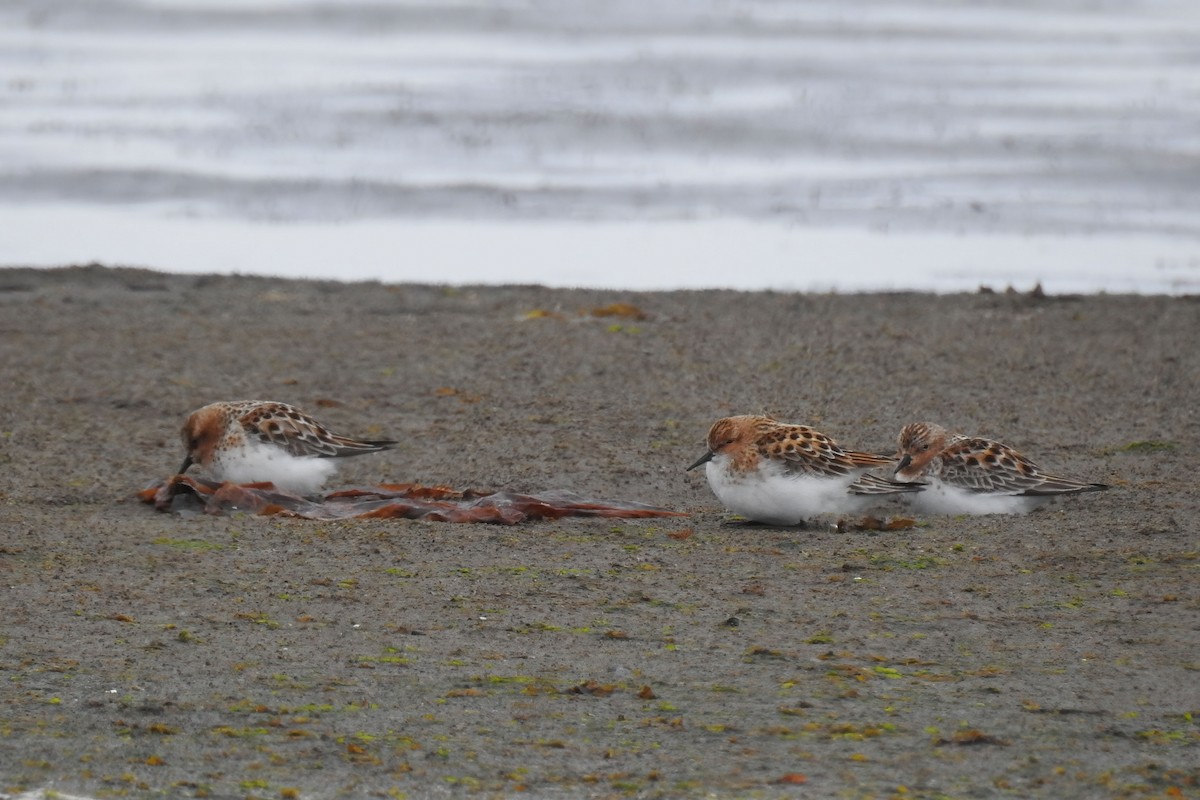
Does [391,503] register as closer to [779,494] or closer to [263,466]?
[263,466]

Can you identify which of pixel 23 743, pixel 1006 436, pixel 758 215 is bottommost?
pixel 23 743

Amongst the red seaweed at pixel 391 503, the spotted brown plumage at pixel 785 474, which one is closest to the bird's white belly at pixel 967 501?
the spotted brown plumage at pixel 785 474

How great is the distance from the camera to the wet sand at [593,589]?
15.6 ft

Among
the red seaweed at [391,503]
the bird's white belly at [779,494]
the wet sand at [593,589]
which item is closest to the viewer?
the wet sand at [593,589]

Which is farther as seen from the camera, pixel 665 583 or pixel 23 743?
pixel 665 583

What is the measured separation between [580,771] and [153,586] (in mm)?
2327

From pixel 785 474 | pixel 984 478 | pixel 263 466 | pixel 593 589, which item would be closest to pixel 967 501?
pixel 984 478

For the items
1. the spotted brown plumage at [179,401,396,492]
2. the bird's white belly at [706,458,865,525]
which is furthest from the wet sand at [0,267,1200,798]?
the spotted brown plumage at [179,401,396,492]

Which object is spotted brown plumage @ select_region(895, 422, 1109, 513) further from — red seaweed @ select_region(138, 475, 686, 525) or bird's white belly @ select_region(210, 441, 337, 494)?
bird's white belly @ select_region(210, 441, 337, 494)

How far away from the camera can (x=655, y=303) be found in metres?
12.5

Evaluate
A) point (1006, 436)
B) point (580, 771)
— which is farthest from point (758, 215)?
point (580, 771)

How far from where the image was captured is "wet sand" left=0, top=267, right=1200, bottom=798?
15.6ft

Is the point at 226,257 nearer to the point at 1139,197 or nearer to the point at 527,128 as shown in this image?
the point at 527,128

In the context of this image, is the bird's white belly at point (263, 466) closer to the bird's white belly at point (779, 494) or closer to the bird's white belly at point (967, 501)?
the bird's white belly at point (779, 494)
